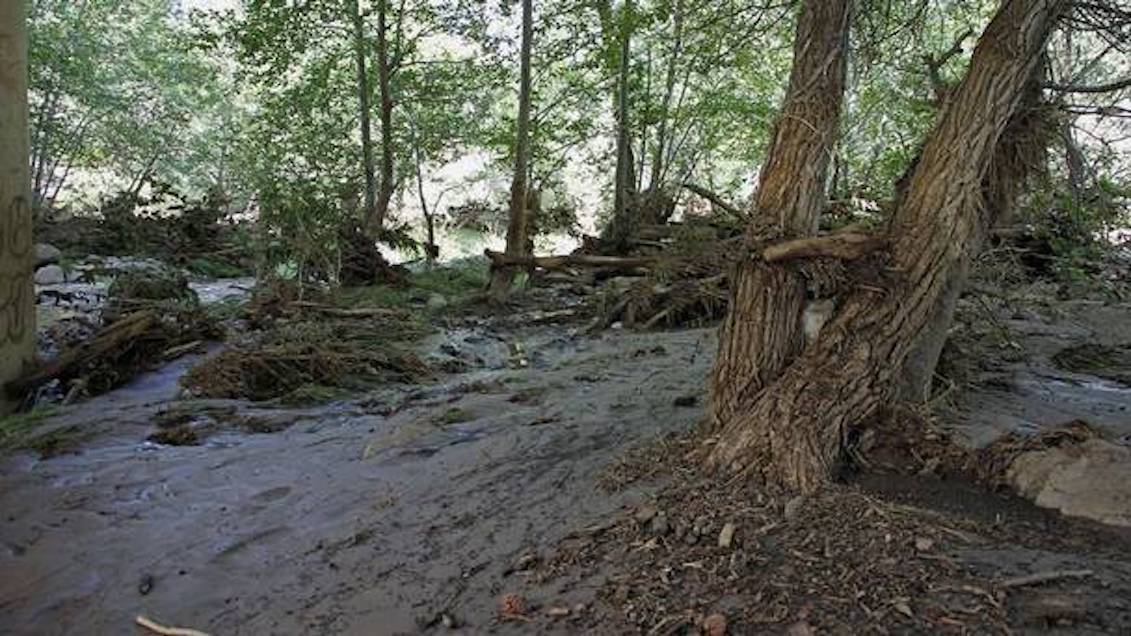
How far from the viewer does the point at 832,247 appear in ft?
12.1

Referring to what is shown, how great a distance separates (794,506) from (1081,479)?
1.18 meters

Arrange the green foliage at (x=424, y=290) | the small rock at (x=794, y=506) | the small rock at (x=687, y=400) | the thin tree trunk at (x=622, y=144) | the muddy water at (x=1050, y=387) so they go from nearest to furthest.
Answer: the small rock at (x=794, y=506), the muddy water at (x=1050, y=387), the small rock at (x=687, y=400), the green foliage at (x=424, y=290), the thin tree trunk at (x=622, y=144)

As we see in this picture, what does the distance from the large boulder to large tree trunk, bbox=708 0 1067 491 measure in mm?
666

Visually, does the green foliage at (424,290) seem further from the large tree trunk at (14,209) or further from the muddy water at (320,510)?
the muddy water at (320,510)

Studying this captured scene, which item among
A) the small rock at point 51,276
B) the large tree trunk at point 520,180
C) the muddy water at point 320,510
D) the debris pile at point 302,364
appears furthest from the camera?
the small rock at point 51,276

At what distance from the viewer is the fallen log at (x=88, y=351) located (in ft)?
23.4

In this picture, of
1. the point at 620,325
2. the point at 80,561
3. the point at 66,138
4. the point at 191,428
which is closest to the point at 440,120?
the point at 620,325

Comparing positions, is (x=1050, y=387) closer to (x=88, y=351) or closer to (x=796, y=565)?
(x=796, y=565)

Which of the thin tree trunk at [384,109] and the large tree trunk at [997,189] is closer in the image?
the large tree trunk at [997,189]

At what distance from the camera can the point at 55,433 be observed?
596cm

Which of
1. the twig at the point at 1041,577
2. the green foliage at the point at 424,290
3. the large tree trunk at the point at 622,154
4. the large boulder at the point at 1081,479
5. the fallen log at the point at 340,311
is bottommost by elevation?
the twig at the point at 1041,577

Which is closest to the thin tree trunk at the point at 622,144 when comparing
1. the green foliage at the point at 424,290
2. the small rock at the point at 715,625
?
the green foliage at the point at 424,290

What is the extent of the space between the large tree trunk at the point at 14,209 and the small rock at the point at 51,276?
5.63m

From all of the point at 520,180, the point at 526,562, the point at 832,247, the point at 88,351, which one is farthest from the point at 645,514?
the point at 520,180
